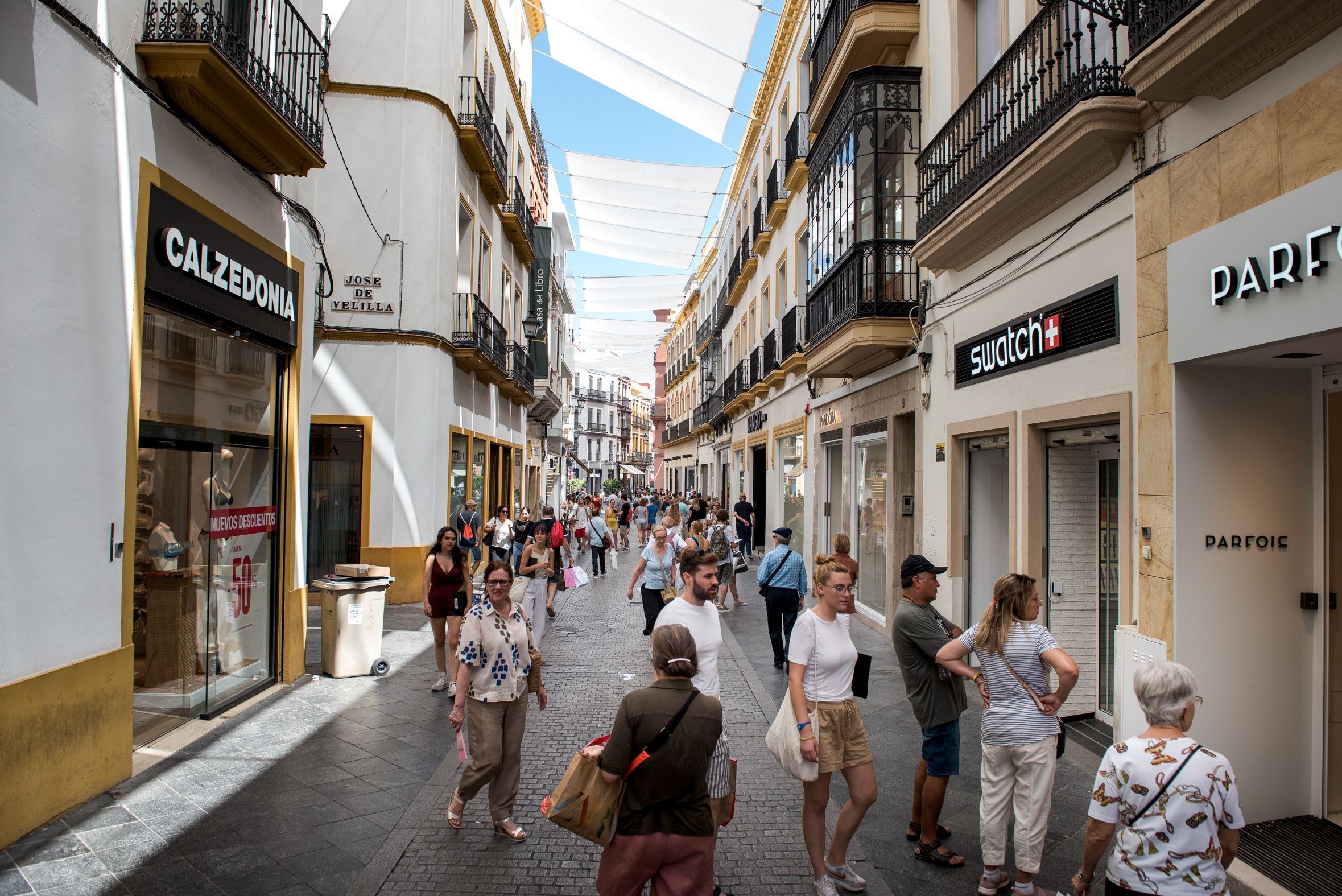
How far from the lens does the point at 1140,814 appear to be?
113 inches

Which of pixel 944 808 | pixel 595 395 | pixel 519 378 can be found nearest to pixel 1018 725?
pixel 944 808

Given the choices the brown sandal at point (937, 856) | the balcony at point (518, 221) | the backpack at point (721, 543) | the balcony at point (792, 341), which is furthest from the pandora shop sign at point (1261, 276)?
the balcony at point (518, 221)

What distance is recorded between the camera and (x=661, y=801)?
3.22 metres

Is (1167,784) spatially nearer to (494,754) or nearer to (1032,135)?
(494,754)

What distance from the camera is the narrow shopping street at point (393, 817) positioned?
4.21 m

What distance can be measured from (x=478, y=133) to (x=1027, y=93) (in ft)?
36.9

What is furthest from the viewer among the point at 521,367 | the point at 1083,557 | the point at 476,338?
the point at 521,367

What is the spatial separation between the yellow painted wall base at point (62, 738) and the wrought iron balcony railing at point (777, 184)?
1602 centimetres

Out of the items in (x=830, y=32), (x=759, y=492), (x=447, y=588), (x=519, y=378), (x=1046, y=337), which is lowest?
(x=447, y=588)

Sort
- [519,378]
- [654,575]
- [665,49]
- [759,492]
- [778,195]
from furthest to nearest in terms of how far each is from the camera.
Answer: [759,492] → [519,378] → [778,195] → [665,49] → [654,575]

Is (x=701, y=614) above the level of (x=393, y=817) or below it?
above

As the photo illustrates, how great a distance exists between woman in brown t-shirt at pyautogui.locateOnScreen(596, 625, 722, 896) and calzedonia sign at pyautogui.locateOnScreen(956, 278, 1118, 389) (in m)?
4.61

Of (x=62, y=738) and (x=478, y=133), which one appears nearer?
(x=62, y=738)

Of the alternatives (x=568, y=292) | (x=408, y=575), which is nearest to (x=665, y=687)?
(x=408, y=575)
